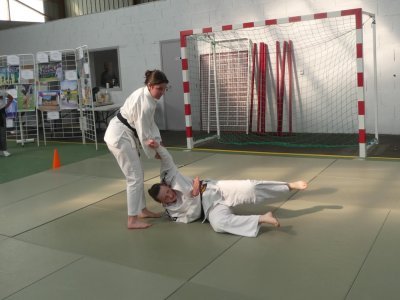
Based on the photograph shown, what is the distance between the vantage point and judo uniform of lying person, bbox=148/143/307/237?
396 centimetres

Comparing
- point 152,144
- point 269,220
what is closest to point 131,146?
point 152,144

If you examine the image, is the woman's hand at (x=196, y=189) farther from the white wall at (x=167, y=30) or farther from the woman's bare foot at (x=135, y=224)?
the white wall at (x=167, y=30)

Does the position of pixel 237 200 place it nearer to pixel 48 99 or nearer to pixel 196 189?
pixel 196 189

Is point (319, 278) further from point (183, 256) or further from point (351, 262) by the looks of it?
point (183, 256)

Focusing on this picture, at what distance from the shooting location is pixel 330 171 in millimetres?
5820

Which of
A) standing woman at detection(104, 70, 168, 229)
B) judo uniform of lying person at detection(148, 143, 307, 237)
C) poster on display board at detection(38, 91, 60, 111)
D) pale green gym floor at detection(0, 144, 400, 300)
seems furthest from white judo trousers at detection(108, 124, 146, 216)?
poster on display board at detection(38, 91, 60, 111)

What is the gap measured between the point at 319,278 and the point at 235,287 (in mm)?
572

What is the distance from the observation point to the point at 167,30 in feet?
32.1

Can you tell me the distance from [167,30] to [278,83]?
111 inches

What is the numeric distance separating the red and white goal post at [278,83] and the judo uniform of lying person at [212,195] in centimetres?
366

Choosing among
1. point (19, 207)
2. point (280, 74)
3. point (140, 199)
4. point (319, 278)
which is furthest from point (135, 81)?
point (319, 278)

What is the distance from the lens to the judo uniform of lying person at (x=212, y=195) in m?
3.96

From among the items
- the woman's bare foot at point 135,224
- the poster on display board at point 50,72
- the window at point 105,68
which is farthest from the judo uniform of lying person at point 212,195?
the window at point 105,68

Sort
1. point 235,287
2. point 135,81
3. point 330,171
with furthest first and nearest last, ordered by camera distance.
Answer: point 135,81 < point 330,171 < point 235,287
